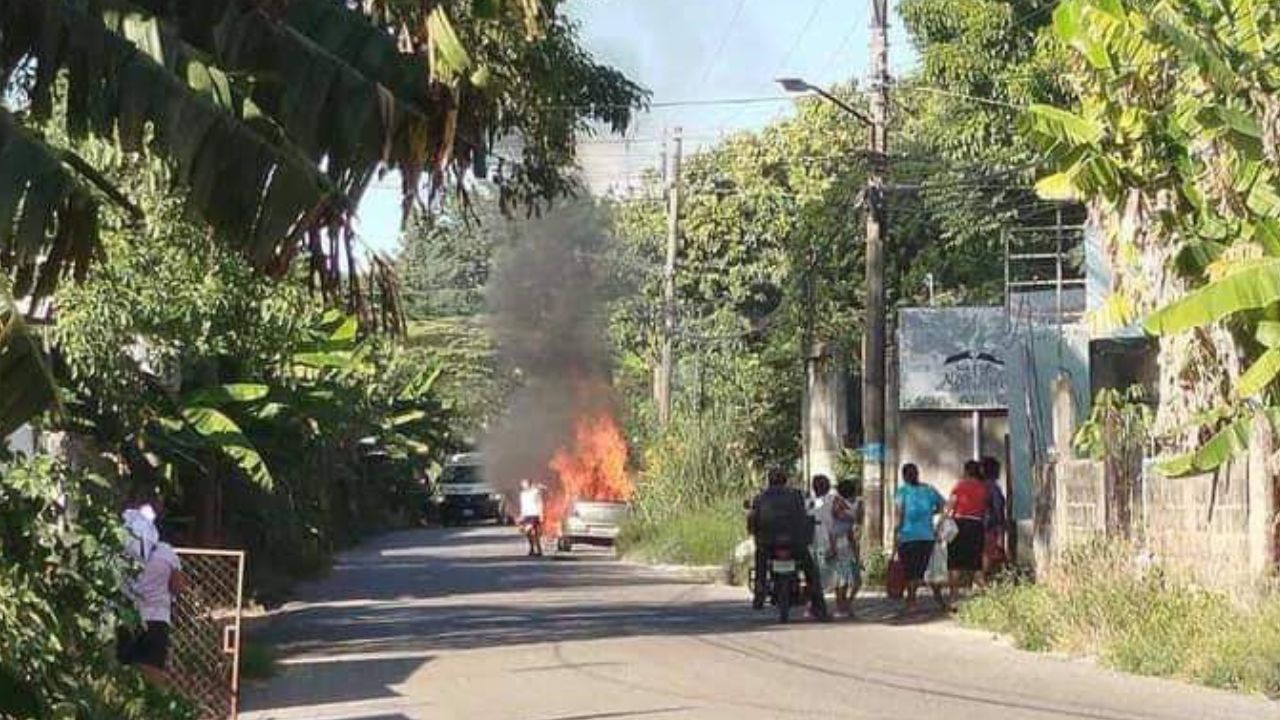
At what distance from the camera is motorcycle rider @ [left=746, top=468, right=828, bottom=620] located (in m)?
24.0

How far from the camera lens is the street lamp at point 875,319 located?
2853cm

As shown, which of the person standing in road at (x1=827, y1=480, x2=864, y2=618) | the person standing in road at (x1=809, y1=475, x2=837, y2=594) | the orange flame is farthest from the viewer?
the orange flame

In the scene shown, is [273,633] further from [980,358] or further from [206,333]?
[980,358]

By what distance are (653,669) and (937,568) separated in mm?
6652

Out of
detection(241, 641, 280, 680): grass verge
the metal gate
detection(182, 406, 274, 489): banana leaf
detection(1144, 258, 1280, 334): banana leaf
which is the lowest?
detection(241, 641, 280, 680): grass verge

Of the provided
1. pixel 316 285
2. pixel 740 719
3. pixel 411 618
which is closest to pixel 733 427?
pixel 411 618

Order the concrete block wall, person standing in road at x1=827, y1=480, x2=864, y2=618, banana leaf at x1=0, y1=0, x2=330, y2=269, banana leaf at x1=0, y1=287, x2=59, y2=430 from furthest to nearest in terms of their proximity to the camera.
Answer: person standing in road at x1=827, y1=480, x2=864, y2=618 < the concrete block wall < banana leaf at x1=0, y1=0, x2=330, y2=269 < banana leaf at x1=0, y1=287, x2=59, y2=430

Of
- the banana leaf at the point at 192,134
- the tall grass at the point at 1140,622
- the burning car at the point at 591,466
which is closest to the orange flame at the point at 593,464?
the burning car at the point at 591,466

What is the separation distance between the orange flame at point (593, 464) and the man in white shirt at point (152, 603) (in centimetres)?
3572

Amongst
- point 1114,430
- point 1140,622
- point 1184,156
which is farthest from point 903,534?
point 1184,156

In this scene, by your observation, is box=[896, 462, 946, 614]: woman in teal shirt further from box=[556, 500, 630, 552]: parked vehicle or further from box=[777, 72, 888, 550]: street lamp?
box=[556, 500, 630, 552]: parked vehicle

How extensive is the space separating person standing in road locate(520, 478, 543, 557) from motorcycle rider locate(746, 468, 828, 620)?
738 inches

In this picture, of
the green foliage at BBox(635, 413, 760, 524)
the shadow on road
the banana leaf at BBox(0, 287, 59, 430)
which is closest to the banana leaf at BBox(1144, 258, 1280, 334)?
the shadow on road

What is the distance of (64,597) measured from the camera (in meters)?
10.9
